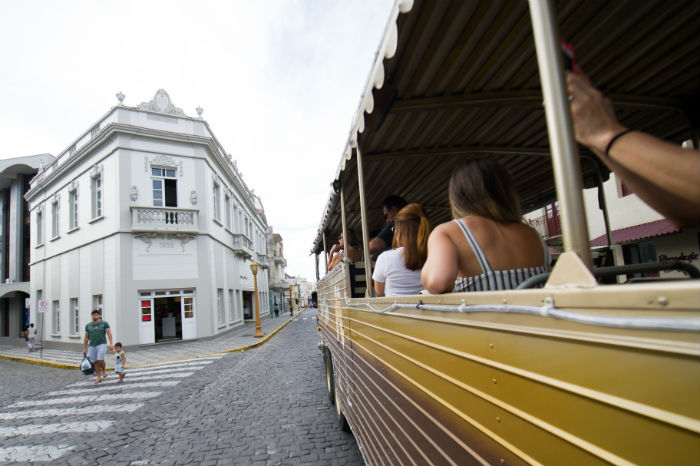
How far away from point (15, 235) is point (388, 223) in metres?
32.2

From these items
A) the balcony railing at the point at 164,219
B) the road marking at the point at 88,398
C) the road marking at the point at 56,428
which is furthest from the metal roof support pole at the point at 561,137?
the balcony railing at the point at 164,219

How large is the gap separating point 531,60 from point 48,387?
11.2 metres

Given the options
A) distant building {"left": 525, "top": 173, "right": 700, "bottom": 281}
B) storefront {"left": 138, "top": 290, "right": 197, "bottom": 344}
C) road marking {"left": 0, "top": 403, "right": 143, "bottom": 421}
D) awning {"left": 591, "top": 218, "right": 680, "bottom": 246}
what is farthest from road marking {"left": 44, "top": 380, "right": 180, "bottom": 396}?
awning {"left": 591, "top": 218, "right": 680, "bottom": 246}

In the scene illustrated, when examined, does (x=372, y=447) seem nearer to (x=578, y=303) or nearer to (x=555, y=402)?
(x=555, y=402)

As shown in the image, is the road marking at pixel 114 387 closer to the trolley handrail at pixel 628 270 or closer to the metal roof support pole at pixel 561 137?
the trolley handrail at pixel 628 270

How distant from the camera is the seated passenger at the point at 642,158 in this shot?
30.1 inches

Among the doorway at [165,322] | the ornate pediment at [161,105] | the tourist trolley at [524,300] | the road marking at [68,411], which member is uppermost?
the ornate pediment at [161,105]

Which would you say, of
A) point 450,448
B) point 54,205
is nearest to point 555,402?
point 450,448

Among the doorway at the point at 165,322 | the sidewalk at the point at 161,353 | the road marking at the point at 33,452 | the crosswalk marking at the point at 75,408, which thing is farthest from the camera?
the doorway at the point at 165,322

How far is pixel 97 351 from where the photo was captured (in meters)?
8.88

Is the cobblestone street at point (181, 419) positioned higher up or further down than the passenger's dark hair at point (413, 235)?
further down

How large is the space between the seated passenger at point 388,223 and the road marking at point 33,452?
4.36 m

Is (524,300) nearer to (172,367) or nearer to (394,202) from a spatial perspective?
(394,202)

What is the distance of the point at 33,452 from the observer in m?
4.48
